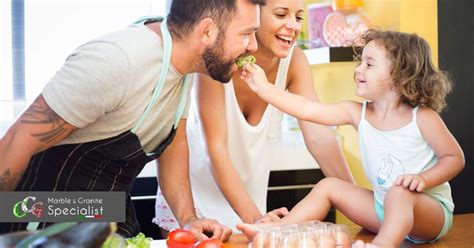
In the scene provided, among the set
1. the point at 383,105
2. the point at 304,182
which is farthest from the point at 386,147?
the point at 304,182

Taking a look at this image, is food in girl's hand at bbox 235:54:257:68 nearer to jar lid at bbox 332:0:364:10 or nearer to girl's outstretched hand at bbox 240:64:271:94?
girl's outstretched hand at bbox 240:64:271:94

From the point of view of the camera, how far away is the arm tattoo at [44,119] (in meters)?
1.03

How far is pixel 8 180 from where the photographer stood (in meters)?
1.08

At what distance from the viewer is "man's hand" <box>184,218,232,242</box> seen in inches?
41.2

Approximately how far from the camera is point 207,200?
55.4 inches

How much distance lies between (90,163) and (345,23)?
1.96ft

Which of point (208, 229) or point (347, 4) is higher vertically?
point (347, 4)

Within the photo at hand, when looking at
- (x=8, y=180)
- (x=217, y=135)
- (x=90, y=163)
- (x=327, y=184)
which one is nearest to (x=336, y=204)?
(x=327, y=184)

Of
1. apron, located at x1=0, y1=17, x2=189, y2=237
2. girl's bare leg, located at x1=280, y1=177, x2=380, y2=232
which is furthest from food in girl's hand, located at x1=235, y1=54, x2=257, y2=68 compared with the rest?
girl's bare leg, located at x1=280, y1=177, x2=380, y2=232

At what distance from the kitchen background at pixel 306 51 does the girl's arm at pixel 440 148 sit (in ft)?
0.85

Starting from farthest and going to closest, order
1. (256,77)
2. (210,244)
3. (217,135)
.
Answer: (217,135)
(256,77)
(210,244)

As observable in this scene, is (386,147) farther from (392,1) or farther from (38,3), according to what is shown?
(38,3)

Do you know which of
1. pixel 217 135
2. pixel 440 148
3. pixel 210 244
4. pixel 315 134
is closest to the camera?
pixel 210 244

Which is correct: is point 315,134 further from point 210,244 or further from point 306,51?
point 210,244
